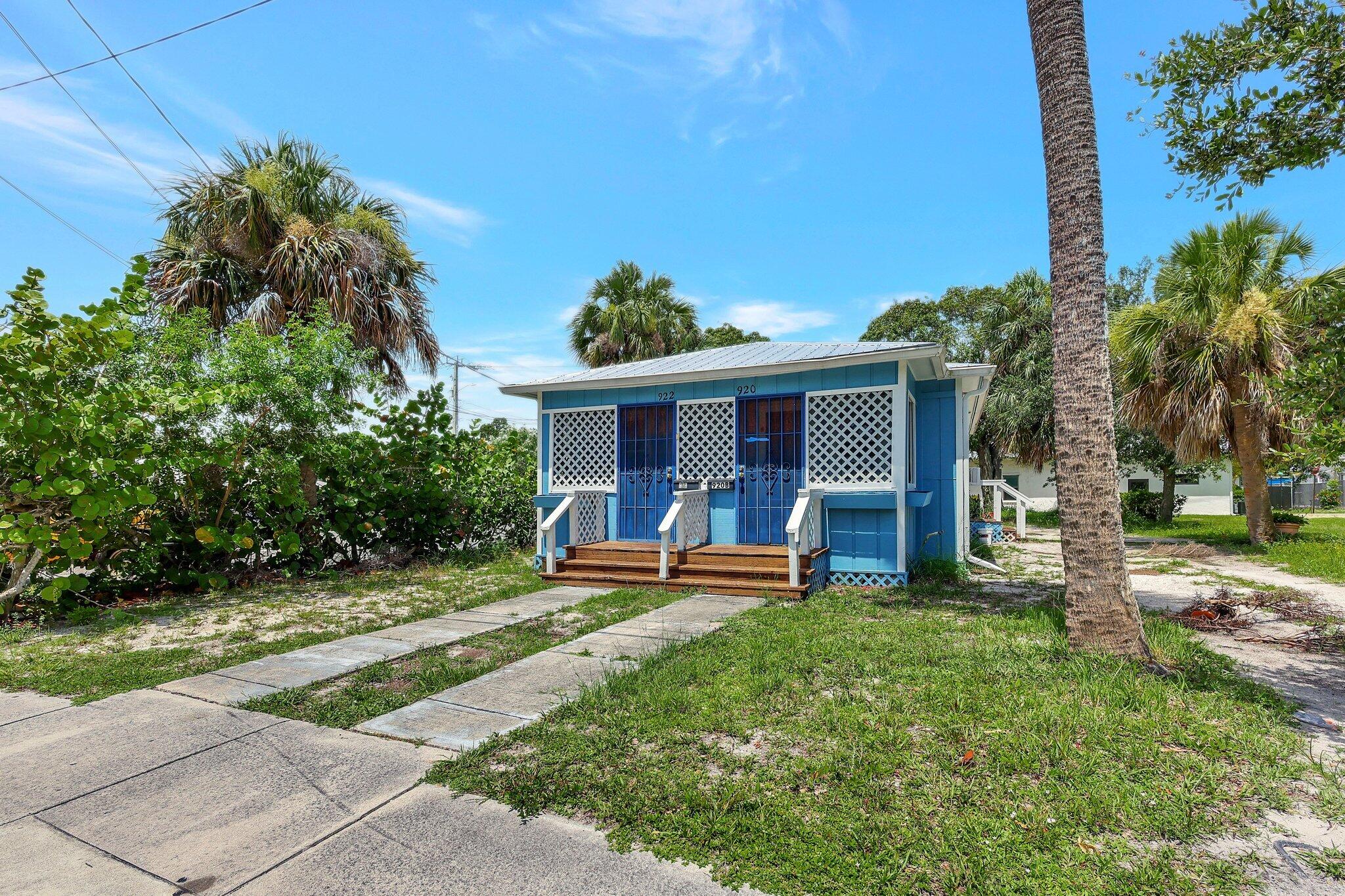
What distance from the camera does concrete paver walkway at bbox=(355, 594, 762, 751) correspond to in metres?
3.52

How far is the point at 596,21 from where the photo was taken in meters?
8.41

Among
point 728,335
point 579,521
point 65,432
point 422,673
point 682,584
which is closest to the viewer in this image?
point 422,673

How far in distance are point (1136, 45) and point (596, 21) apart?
6196 mm

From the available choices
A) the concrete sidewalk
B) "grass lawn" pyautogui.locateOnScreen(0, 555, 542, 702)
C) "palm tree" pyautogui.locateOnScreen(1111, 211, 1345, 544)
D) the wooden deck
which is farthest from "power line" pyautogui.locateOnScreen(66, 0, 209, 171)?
"palm tree" pyautogui.locateOnScreen(1111, 211, 1345, 544)

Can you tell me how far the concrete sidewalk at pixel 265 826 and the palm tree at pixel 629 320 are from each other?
1737cm

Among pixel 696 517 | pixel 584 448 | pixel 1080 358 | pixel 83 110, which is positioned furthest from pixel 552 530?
pixel 83 110

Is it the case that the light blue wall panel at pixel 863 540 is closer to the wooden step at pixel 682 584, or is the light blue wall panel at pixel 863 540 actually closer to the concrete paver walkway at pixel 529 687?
the wooden step at pixel 682 584

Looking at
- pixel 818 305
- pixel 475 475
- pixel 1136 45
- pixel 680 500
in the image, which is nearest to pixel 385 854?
→ pixel 680 500

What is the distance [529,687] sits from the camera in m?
4.25

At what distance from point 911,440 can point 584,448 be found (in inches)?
190

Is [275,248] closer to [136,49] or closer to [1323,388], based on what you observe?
[136,49]

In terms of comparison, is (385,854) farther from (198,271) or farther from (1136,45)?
(198,271)

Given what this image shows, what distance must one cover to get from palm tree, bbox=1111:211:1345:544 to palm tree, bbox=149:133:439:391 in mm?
13755

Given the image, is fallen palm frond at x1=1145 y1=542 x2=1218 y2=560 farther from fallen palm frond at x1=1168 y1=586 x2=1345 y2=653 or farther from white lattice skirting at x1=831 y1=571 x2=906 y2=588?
white lattice skirting at x1=831 y1=571 x2=906 y2=588
